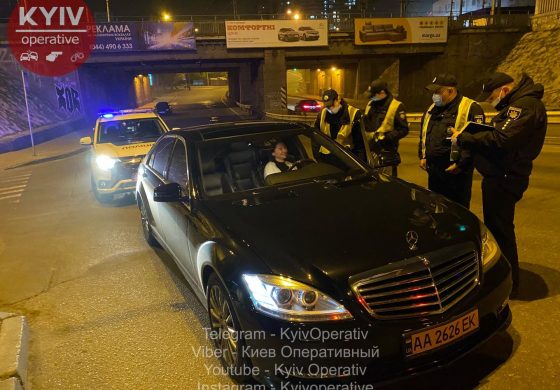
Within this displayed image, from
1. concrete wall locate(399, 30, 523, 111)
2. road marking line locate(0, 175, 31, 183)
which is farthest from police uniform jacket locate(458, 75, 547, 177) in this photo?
concrete wall locate(399, 30, 523, 111)

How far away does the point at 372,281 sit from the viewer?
251cm

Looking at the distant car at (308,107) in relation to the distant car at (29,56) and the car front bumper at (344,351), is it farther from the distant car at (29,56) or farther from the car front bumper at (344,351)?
the car front bumper at (344,351)

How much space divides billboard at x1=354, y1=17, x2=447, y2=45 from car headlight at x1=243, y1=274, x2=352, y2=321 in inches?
1226

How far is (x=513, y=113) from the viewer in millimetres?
3527

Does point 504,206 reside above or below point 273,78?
below

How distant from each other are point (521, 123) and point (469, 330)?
1677 mm

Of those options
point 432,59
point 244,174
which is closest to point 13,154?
point 244,174

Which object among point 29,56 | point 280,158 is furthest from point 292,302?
point 29,56

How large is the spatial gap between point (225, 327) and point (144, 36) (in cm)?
2963

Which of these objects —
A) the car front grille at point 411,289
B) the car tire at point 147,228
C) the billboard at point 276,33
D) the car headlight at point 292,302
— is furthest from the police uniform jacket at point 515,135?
the billboard at point 276,33

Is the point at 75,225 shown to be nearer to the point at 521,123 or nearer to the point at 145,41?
the point at 521,123

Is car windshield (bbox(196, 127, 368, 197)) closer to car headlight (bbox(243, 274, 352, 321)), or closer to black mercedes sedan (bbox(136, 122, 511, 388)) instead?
black mercedes sedan (bbox(136, 122, 511, 388))

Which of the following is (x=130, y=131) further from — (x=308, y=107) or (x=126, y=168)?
(x=308, y=107)

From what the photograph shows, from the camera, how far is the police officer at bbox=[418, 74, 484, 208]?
4.41 metres
